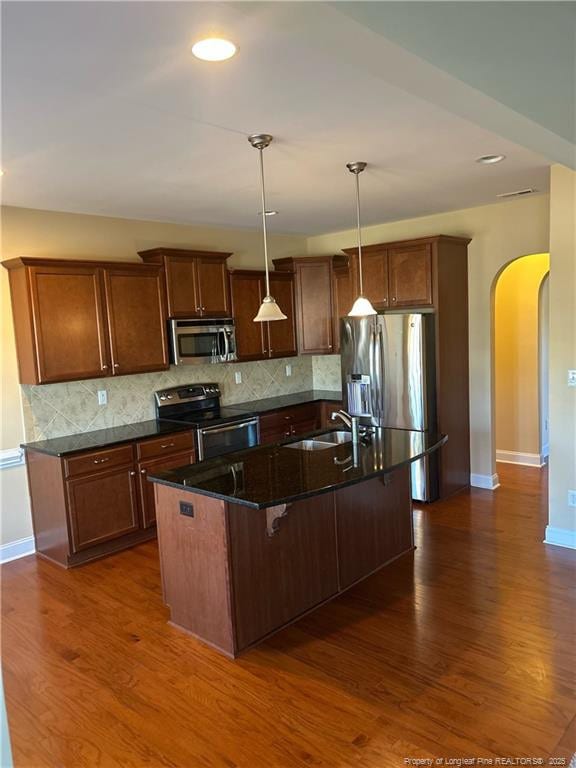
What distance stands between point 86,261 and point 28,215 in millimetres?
Result: 548

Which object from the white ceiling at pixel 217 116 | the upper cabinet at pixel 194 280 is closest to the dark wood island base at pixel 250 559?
the white ceiling at pixel 217 116

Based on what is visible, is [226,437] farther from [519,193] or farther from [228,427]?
[519,193]

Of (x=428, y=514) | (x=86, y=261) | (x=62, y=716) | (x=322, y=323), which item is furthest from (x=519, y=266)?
(x=62, y=716)

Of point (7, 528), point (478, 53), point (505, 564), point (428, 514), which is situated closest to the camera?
point (478, 53)

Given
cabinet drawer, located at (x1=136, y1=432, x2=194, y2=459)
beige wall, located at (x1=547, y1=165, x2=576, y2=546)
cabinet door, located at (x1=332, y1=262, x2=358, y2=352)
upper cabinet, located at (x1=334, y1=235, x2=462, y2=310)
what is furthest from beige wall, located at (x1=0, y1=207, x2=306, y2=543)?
beige wall, located at (x1=547, y1=165, x2=576, y2=546)

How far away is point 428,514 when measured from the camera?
15.9ft

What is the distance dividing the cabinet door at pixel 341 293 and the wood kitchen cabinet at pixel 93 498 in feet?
7.42

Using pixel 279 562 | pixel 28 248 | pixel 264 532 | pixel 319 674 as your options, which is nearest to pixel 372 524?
pixel 279 562

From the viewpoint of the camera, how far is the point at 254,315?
5.69 m

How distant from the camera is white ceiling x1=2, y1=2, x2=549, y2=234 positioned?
174 cm

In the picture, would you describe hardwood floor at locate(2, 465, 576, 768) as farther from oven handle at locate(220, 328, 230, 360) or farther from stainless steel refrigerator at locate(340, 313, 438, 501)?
oven handle at locate(220, 328, 230, 360)

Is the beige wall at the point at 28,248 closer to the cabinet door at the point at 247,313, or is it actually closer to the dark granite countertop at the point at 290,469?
the cabinet door at the point at 247,313

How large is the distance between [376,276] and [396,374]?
990mm

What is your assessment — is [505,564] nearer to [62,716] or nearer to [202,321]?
[62,716]
